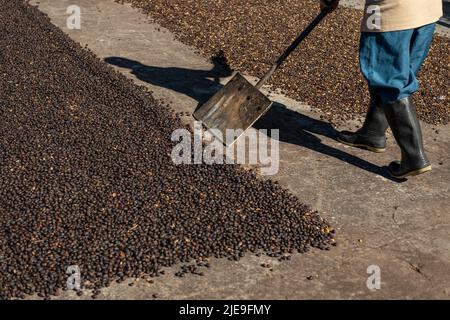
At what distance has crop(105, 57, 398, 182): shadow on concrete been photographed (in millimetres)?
6293

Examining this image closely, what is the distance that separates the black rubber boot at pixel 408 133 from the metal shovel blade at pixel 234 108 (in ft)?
3.79

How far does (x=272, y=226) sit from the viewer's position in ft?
16.6

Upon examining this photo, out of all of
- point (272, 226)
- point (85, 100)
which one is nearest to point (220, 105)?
point (85, 100)

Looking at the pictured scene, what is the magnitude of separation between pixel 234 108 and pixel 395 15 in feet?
5.62

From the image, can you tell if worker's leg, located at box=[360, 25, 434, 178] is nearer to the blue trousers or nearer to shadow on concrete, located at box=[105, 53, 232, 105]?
the blue trousers

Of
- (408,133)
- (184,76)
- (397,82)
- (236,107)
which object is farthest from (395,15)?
(184,76)

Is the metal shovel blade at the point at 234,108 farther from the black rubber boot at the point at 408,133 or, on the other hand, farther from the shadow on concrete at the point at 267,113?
the black rubber boot at the point at 408,133

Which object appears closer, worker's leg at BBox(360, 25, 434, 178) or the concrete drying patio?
the concrete drying patio

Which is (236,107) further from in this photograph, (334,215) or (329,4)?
(334,215)

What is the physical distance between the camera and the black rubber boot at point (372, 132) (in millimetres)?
6172

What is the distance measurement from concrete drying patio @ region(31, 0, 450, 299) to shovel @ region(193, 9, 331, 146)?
Answer: 0.98ft

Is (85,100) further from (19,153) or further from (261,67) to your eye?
(261,67)

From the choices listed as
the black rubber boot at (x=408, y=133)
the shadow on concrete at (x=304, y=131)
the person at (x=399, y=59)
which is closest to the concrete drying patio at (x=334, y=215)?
the shadow on concrete at (x=304, y=131)

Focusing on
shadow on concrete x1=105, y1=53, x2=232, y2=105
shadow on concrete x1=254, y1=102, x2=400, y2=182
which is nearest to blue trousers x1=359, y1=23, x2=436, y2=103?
shadow on concrete x1=254, y1=102, x2=400, y2=182
